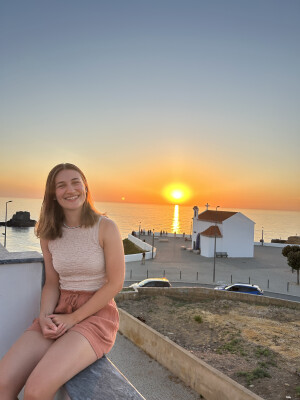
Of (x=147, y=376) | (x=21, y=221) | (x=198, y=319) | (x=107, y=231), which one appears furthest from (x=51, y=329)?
(x=21, y=221)

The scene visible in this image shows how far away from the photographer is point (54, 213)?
301 cm

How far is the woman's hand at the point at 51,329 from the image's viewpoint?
250 centimetres

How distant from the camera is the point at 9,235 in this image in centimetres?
9538

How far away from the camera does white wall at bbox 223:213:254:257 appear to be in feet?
136

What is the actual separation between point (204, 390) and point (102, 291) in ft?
29.3

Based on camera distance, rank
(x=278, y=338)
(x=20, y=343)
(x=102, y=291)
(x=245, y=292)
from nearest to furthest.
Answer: (x=20, y=343)
(x=102, y=291)
(x=278, y=338)
(x=245, y=292)

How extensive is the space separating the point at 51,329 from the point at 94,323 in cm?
30

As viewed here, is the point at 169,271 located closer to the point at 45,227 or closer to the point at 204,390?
the point at 204,390

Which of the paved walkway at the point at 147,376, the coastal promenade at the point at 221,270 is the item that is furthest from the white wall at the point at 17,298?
the coastal promenade at the point at 221,270

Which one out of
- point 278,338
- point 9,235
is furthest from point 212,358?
point 9,235

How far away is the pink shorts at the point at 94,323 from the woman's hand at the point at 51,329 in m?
0.08

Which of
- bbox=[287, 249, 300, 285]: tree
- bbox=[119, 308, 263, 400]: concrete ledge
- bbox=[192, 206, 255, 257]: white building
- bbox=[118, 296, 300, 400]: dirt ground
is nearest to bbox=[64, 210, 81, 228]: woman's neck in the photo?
bbox=[119, 308, 263, 400]: concrete ledge

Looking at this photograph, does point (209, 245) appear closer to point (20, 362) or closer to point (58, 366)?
point (20, 362)

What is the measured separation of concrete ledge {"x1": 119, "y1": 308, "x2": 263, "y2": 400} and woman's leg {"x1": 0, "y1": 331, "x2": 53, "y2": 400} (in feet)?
25.3
